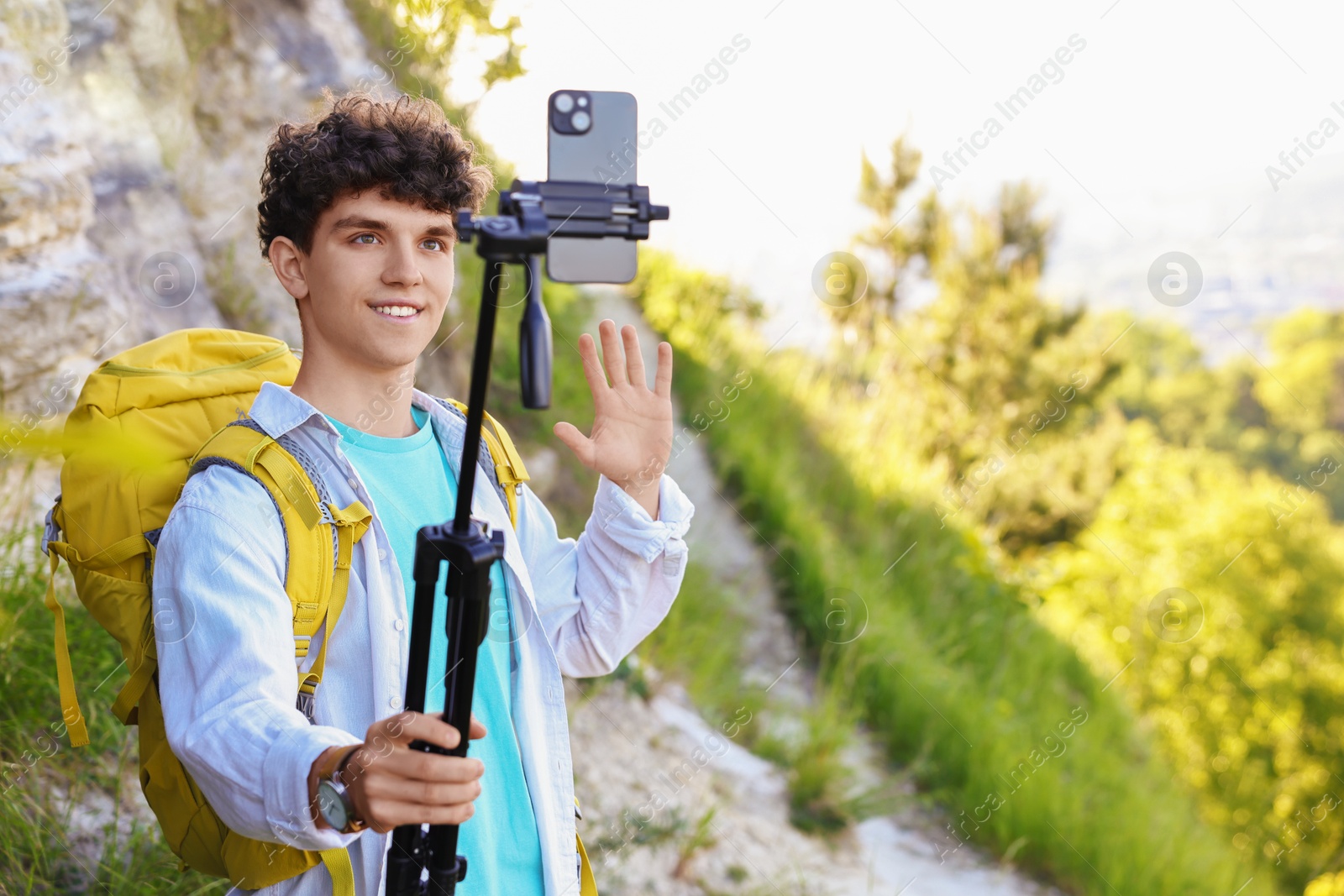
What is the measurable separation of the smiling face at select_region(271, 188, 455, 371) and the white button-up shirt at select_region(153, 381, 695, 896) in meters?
0.15

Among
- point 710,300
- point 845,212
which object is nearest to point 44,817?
point 710,300

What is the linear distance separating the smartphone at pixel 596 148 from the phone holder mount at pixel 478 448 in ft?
0.07

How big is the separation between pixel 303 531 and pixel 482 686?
0.44 metres

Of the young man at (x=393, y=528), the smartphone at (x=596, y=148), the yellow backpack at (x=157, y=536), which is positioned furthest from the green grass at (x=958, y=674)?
the smartphone at (x=596, y=148)

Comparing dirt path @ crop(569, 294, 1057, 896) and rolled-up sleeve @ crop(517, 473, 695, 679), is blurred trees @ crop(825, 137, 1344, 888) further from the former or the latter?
rolled-up sleeve @ crop(517, 473, 695, 679)

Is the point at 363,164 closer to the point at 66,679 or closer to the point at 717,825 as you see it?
the point at 66,679

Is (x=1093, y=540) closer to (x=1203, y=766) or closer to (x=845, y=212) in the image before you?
(x=1203, y=766)

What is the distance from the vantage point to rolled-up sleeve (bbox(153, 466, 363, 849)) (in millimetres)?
1210

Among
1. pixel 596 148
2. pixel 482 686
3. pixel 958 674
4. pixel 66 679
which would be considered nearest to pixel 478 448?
pixel 596 148

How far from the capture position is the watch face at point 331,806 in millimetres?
1157

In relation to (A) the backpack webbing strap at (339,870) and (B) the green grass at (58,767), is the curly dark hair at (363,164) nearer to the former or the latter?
(A) the backpack webbing strap at (339,870)

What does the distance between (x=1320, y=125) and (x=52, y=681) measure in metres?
6.64

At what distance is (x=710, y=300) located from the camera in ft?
26.9

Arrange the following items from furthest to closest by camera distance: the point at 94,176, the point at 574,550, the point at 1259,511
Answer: the point at 1259,511, the point at 94,176, the point at 574,550
